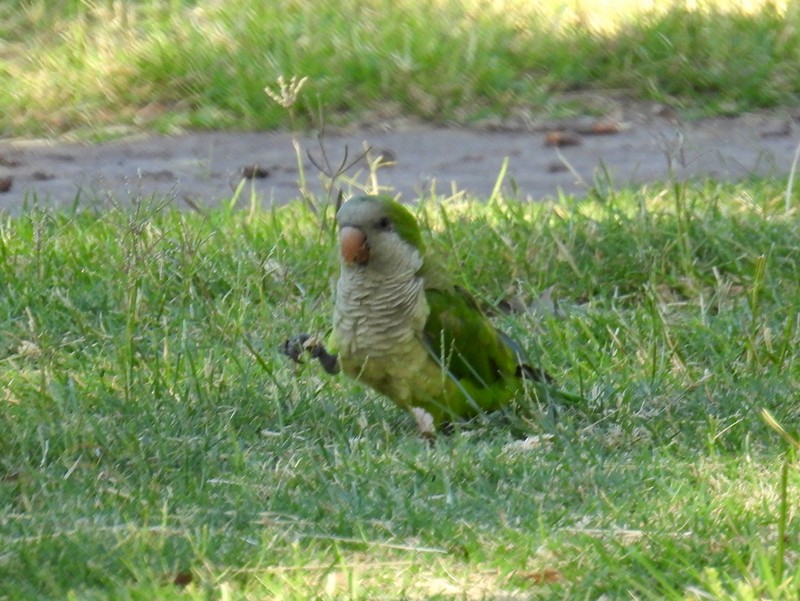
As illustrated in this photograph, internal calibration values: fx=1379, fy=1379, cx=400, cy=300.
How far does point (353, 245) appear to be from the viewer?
3.35 m

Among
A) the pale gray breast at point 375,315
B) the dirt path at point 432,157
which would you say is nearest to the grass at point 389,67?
the dirt path at point 432,157

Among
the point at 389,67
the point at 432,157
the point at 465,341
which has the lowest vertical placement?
the point at 432,157

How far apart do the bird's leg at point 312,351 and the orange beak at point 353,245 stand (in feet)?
1.07

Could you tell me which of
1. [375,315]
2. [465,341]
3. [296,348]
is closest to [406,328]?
[375,315]

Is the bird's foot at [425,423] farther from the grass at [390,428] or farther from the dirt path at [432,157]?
the dirt path at [432,157]

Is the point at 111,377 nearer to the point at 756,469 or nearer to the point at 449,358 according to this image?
the point at 449,358

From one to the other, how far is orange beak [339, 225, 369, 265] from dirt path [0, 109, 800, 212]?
297 centimetres

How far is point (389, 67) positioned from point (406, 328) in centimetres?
457

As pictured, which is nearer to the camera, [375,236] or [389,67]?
[375,236]

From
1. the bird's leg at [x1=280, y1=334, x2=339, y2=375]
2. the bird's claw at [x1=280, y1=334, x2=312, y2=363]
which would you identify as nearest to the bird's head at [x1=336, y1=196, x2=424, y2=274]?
the bird's leg at [x1=280, y1=334, x2=339, y2=375]

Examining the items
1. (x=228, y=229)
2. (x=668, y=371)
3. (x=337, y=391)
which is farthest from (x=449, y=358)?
(x=228, y=229)

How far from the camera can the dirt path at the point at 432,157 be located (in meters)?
6.55

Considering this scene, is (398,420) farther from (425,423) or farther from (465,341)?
(465,341)

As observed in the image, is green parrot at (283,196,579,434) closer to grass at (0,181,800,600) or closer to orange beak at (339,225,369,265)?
orange beak at (339,225,369,265)
